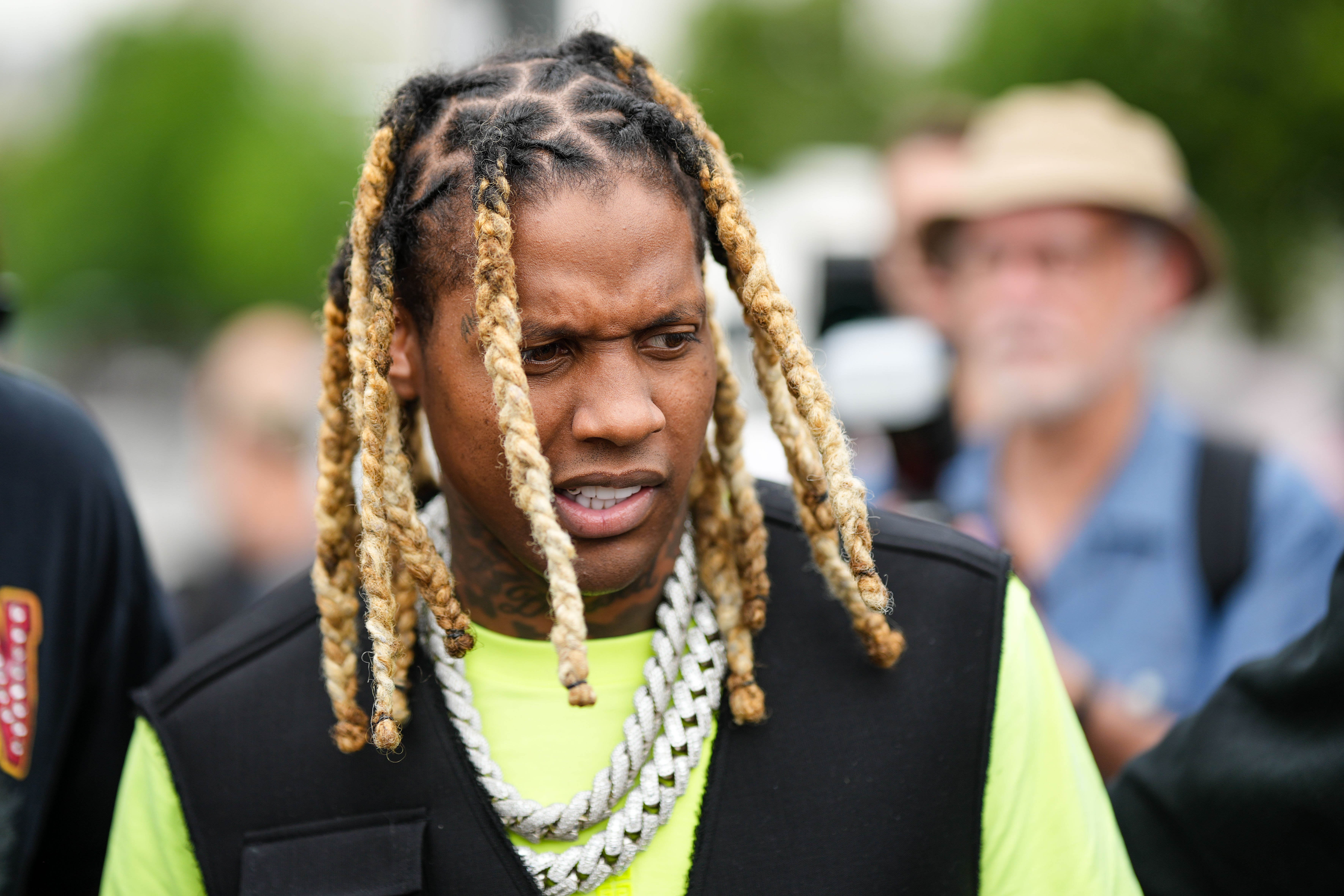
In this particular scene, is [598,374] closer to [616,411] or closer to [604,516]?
[616,411]

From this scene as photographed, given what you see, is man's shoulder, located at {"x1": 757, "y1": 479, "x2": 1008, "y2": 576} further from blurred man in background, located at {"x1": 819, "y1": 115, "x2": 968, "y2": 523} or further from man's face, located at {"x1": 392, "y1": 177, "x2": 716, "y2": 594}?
blurred man in background, located at {"x1": 819, "y1": 115, "x2": 968, "y2": 523}

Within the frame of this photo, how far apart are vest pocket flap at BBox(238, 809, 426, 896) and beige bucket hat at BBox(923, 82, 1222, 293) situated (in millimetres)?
2773

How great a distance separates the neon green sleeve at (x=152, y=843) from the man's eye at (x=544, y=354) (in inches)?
34.5

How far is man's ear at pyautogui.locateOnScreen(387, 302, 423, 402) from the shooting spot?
6.14 ft

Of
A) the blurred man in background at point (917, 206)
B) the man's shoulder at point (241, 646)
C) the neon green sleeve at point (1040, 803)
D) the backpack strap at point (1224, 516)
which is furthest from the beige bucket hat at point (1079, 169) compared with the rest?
the man's shoulder at point (241, 646)

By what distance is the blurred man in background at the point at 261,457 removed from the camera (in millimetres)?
5621

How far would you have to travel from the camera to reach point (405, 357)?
1900mm

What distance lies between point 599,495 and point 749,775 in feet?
1.60

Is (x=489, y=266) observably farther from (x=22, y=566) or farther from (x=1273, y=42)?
(x=1273, y=42)

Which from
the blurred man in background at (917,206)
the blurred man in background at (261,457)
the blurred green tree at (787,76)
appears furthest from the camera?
the blurred green tree at (787,76)

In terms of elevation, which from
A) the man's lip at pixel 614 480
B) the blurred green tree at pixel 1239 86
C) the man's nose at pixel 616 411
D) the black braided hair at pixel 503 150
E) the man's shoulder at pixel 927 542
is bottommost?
the man's shoulder at pixel 927 542

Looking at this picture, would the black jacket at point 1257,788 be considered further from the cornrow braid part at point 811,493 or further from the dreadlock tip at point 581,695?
the dreadlock tip at point 581,695

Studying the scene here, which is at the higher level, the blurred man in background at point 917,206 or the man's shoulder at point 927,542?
the blurred man in background at point 917,206

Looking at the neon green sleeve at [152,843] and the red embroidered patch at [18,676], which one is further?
the red embroidered patch at [18,676]
